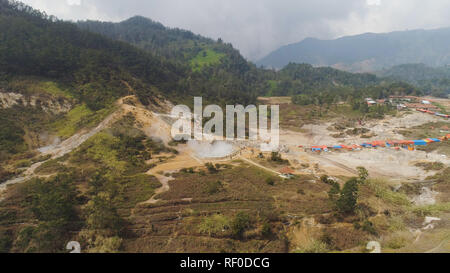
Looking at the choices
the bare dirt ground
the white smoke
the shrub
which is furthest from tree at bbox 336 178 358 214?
the white smoke

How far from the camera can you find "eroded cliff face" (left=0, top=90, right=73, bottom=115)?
52300mm

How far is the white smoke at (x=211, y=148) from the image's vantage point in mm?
43634

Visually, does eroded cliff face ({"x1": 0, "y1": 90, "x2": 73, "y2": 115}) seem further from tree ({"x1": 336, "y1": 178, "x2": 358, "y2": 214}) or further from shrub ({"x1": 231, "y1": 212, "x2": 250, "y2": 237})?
tree ({"x1": 336, "y1": 178, "x2": 358, "y2": 214})

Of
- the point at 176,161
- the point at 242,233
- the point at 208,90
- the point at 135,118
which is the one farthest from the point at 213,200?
the point at 208,90

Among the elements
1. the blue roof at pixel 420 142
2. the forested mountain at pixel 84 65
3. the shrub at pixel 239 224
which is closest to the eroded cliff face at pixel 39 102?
the forested mountain at pixel 84 65

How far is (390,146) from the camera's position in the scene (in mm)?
52781

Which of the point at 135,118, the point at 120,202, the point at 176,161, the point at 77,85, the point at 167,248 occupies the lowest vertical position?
the point at 167,248

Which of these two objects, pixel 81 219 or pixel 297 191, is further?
pixel 297 191

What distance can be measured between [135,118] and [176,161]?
16.6m

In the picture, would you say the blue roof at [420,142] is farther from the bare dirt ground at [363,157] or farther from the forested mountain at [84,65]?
the forested mountain at [84,65]

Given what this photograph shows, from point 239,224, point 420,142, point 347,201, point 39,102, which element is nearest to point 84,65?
point 39,102

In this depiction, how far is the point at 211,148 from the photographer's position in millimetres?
46500

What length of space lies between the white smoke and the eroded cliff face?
121ft
